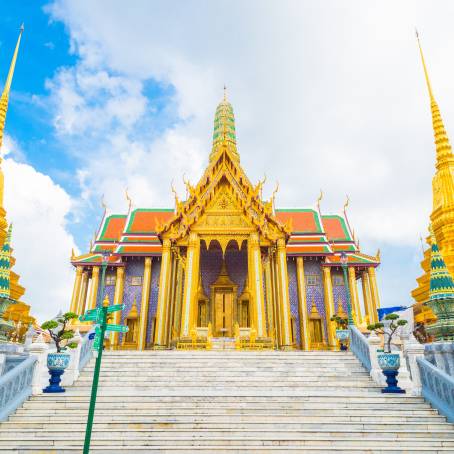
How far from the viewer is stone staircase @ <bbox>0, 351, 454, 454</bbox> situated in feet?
19.2

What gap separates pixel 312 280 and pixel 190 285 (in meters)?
9.08

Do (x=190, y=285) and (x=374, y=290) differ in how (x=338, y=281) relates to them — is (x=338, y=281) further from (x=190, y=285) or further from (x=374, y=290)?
(x=190, y=285)

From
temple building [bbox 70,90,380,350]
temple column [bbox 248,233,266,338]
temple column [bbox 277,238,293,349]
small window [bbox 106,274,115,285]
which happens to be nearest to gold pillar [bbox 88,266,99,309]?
temple building [bbox 70,90,380,350]

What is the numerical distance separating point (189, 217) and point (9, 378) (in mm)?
10923

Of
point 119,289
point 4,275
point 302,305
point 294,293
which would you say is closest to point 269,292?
point 302,305

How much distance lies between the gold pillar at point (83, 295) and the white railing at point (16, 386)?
13801 mm

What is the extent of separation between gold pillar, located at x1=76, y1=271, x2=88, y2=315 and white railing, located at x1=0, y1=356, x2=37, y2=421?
13801 mm

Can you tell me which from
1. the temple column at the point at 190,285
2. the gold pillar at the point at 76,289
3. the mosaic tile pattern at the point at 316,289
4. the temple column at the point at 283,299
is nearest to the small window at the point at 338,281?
the mosaic tile pattern at the point at 316,289

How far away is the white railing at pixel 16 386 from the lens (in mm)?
→ 6982

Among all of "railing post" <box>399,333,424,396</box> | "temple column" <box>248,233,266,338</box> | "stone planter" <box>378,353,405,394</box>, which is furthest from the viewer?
"temple column" <box>248,233,266,338</box>

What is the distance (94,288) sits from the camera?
837 inches

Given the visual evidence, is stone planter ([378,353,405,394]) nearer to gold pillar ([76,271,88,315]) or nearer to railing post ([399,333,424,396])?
railing post ([399,333,424,396])

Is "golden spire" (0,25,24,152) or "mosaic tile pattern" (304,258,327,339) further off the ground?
"golden spire" (0,25,24,152)

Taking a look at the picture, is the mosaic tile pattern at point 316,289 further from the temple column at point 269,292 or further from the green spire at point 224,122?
the green spire at point 224,122
